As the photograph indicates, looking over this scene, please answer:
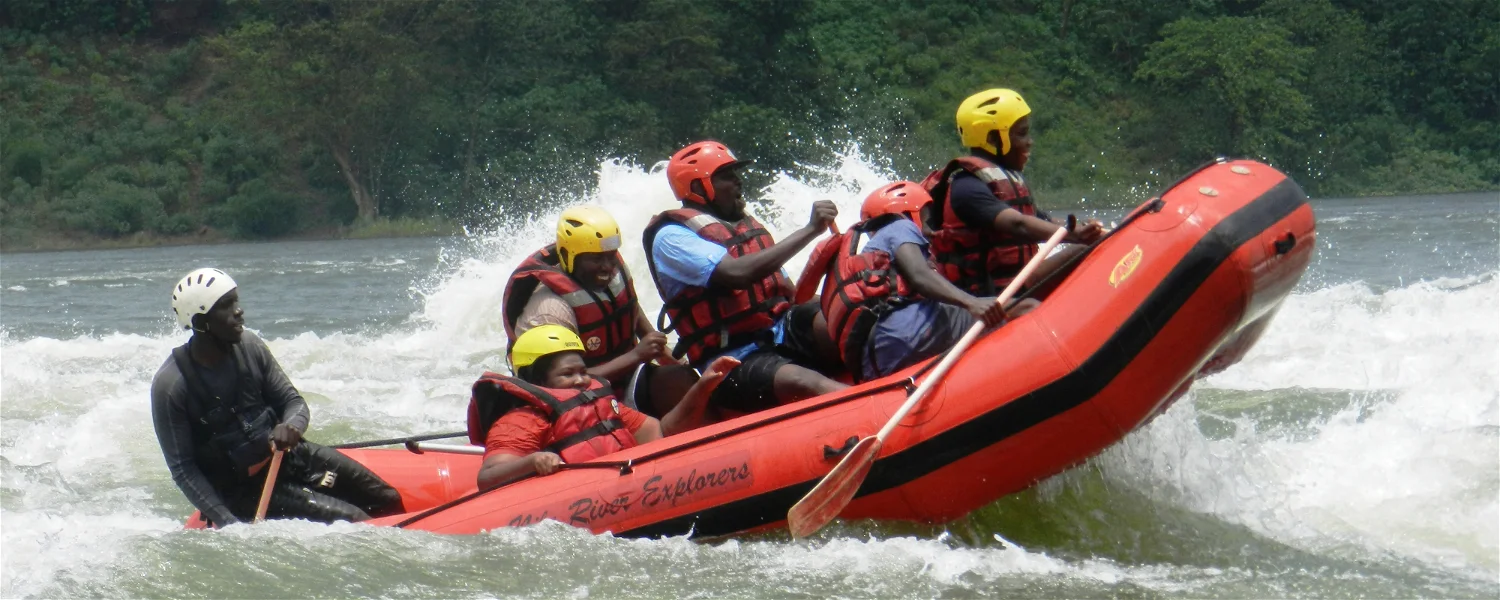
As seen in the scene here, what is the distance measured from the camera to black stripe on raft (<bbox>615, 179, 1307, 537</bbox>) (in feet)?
15.8

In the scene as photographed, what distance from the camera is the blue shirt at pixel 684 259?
5.37 meters

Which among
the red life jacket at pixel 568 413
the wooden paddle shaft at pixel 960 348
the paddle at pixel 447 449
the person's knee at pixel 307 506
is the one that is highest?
the wooden paddle shaft at pixel 960 348

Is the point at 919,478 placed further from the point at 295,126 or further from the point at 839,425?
the point at 295,126

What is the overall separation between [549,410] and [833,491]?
1025 millimetres

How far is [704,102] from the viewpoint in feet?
103

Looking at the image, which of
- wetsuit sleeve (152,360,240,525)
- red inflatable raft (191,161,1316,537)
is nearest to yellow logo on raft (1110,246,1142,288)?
red inflatable raft (191,161,1316,537)

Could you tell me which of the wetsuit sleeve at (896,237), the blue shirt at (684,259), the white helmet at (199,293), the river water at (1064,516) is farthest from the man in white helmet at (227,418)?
the wetsuit sleeve at (896,237)

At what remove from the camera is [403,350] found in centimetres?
1329

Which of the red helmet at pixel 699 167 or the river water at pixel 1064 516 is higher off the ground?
the red helmet at pixel 699 167

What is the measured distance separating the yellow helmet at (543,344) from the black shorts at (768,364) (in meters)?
0.52

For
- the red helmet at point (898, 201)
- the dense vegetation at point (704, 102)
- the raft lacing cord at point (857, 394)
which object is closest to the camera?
the raft lacing cord at point (857, 394)

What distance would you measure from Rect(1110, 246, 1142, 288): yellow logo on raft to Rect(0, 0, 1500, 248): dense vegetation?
25.1 metres

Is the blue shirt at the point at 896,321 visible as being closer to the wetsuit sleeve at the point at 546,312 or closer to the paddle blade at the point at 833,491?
the paddle blade at the point at 833,491

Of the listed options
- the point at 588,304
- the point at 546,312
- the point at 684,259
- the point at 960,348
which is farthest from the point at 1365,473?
the point at 546,312
